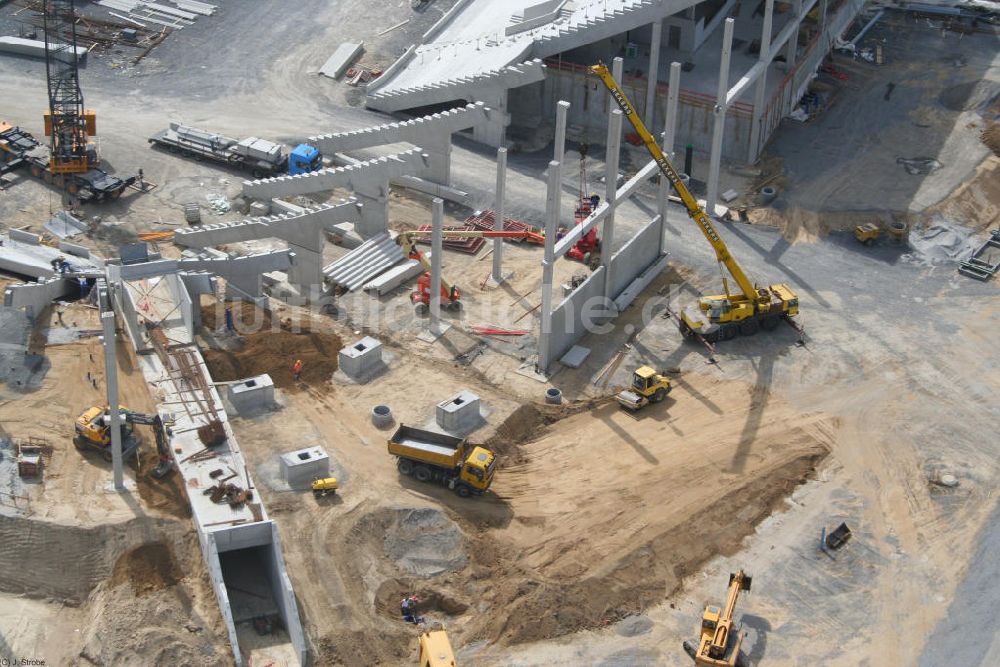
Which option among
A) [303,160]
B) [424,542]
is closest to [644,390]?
[424,542]

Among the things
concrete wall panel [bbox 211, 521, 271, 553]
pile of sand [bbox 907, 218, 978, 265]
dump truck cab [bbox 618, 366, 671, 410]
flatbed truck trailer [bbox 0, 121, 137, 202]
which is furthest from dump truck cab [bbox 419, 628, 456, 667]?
flatbed truck trailer [bbox 0, 121, 137, 202]

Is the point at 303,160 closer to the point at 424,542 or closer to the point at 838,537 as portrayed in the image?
the point at 424,542

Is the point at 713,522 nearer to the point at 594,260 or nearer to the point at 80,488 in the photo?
the point at 594,260

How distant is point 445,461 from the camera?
50.8 m

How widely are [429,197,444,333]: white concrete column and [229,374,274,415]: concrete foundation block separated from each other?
8439 mm

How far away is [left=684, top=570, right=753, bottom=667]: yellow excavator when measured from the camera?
4400cm

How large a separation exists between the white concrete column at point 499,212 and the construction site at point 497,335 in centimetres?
28

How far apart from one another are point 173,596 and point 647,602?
618 inches

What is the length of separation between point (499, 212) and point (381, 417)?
12738 mm

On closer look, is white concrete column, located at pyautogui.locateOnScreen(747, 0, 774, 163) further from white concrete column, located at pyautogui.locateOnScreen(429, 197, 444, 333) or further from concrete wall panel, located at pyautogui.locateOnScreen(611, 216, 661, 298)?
white concrete column, located at pyautogui.locateOnScreen(429, 197, 444, 333)

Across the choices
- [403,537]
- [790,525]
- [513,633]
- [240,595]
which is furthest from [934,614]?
[240,595]

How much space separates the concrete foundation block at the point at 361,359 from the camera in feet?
186

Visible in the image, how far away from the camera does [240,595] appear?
47531 millimetres

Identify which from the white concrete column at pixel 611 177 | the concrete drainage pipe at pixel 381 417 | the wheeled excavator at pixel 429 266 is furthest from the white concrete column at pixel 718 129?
the concrete drainage pipe at pixel 381 417
